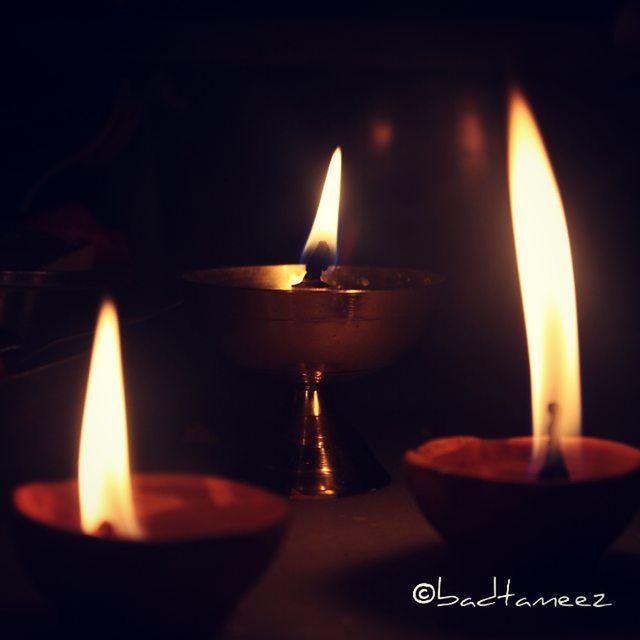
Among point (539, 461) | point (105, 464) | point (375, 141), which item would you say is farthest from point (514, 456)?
point (375, 141)

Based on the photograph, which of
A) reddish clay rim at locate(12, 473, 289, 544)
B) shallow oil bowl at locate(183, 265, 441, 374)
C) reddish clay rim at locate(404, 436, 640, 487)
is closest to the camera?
reddish clay rim at locate(12, 473, 289, 544)

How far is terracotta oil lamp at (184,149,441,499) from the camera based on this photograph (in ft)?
3.76

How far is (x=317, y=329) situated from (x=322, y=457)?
6.5 inches

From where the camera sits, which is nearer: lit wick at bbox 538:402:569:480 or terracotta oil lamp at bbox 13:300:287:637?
terracotta oil lamp at bbox 13:300:287:637

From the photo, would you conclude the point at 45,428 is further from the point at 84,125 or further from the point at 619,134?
the point at 619,134

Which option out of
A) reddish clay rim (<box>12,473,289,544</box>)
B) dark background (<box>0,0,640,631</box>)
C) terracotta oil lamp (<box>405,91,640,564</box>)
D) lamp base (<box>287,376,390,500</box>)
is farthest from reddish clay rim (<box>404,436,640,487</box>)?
dark background (<box>0,0,640,631</box>)

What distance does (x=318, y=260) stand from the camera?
121 centimetres

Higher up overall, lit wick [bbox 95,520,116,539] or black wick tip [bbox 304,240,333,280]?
black wick tip [bbox 304,240,333,280]

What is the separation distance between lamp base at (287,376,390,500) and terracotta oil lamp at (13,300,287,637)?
0.36 meters

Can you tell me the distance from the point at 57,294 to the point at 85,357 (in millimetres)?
240

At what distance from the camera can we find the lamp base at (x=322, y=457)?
122 centimetres

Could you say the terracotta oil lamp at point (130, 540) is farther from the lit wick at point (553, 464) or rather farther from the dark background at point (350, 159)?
the dark background at point (350, 159)

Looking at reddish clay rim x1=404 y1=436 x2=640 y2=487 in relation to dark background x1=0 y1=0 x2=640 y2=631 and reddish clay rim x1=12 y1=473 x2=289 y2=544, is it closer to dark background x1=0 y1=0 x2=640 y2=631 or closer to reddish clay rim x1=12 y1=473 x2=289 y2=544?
reddish clay rim x1=12 y1=473 x2=289 y2=544

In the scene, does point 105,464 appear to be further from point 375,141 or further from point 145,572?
point 375,141
